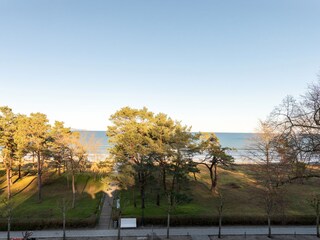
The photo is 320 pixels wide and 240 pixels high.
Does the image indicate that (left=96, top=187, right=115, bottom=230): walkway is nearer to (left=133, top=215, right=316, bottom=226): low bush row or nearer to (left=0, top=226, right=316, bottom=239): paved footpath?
(left=0, top=226, right=316, bottom=239): paved footpath

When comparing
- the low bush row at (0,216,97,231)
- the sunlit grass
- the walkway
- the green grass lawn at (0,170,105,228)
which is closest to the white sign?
the walkway

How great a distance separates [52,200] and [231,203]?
75.5 ft

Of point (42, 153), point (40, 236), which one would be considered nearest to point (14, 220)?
point (40, 236)

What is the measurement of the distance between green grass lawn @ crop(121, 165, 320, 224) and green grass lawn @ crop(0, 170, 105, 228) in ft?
14.5

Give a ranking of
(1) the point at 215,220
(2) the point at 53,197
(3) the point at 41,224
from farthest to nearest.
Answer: (2) the point at 53,197
(1) the point at 215,220
(3) the point at 41,224

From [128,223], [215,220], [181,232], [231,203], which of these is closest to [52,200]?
[128,223]

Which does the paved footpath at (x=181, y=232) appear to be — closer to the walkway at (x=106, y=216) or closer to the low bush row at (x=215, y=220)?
the low bush row at (x=215, y=220)

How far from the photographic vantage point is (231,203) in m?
30.6

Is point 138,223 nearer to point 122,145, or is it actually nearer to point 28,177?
point 122,145

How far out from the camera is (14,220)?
23594mm

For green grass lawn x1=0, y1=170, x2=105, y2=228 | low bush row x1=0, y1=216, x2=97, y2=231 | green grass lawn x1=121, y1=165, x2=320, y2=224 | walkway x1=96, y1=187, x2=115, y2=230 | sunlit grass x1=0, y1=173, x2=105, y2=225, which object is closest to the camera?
low bush row x1=0, y1=216, x2=97, y2=231

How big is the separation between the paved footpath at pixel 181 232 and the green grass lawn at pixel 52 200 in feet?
3.49

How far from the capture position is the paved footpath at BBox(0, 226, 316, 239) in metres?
22.2

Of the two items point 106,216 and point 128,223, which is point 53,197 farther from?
point 128,223
